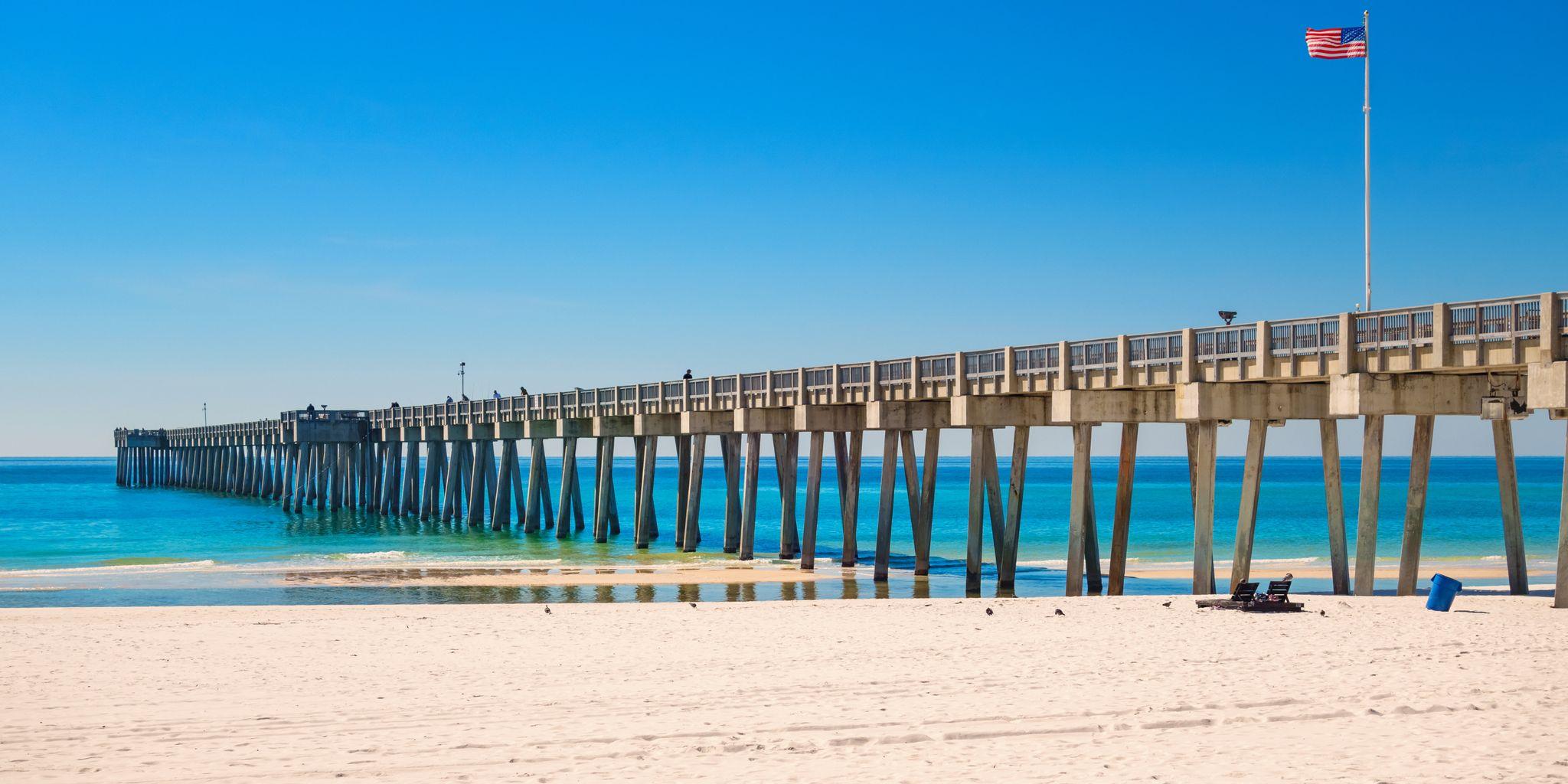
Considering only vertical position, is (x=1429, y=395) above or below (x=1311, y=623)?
above

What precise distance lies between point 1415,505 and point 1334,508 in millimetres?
1312

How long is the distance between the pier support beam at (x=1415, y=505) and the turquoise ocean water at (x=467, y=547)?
766 centimetres

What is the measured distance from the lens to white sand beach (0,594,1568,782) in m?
10.3

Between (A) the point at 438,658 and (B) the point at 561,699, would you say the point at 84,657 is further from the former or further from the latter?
(B) the point at 561,699

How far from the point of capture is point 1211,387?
2242 centimetres

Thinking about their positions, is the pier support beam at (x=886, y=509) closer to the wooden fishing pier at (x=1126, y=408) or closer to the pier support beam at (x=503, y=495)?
the wooden fishing pier at (x=1126, y=408)

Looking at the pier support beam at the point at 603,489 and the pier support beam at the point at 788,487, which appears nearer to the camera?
the pier support beam at the point at 788,487

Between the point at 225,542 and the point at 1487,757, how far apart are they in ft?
165

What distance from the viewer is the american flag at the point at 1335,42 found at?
25.2 m

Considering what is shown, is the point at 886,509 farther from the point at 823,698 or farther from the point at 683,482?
the point at 823,698

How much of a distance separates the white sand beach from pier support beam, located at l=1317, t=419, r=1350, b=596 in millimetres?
2480

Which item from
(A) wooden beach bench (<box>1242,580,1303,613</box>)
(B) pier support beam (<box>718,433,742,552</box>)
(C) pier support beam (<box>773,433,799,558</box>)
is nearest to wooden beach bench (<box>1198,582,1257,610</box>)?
(A) wooden beach bench (<box>1242,580,1303,613</box>)

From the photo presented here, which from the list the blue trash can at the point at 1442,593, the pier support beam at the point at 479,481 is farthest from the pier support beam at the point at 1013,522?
the pier support beam at the point at 479,481

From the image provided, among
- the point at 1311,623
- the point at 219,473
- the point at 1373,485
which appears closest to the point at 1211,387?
the point at 1373,485
